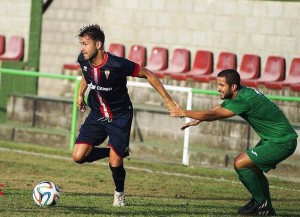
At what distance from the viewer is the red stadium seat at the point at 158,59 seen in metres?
23.4

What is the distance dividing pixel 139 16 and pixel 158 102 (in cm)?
306

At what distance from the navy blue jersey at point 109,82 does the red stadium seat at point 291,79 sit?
25.7 ft

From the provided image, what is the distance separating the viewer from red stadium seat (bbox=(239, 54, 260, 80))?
22016mm

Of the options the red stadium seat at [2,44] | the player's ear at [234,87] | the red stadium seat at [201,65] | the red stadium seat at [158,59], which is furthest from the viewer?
the red stadium seat at [2,44]

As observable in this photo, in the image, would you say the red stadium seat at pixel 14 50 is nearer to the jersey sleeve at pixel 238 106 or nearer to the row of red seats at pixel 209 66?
the row of red seats at pixel 209 66

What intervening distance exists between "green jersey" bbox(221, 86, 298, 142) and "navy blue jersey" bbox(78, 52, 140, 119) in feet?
4.19

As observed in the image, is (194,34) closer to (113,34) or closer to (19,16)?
(113,34)

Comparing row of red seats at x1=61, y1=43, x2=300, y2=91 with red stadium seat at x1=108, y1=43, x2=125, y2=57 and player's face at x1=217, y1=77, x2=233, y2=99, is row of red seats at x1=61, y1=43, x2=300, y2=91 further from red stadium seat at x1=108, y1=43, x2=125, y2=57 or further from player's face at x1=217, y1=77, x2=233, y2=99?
player's face at x1=217, y1=77, x2=233, y2=99

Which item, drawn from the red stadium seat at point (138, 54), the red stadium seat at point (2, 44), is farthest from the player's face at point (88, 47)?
the red stadium seat at point (2, 44)

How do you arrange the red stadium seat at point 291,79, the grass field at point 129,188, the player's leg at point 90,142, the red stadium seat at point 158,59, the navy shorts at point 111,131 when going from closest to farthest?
the grass field at point 129,188
the navy shorts at point 111,131
the player's leg at point 90,142
the red stadium seat at point 291,79
the red stadium seat at point 158,59

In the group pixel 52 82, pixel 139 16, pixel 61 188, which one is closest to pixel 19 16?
pixel 52 82

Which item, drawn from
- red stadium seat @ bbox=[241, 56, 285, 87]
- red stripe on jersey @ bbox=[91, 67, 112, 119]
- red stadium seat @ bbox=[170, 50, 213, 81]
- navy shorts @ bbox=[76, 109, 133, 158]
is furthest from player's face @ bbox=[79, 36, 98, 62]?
red stadium seat @ bbox=[170, 50, 213, 81]

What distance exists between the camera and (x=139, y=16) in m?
24.6

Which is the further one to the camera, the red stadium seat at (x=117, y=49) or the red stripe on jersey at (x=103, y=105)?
the red stadium seat at (x=117, y=49)
